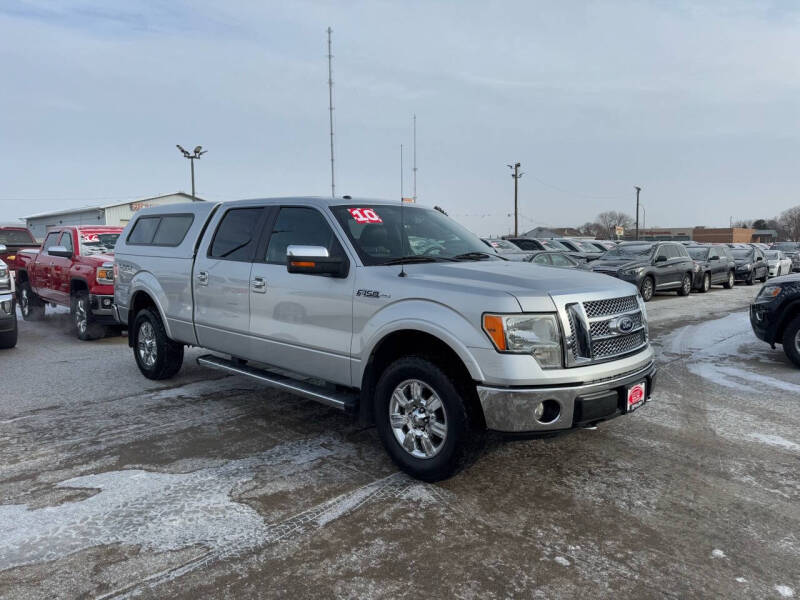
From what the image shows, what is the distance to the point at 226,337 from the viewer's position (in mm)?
5383

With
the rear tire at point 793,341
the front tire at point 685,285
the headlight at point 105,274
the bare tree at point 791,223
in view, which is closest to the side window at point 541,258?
the front tire at point 685,285

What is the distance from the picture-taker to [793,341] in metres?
7.27

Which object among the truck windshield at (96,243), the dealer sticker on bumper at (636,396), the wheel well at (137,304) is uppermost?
the truck windshield at (96,243)

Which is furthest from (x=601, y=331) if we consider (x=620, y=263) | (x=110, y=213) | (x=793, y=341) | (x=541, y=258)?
(x=110, y=213)

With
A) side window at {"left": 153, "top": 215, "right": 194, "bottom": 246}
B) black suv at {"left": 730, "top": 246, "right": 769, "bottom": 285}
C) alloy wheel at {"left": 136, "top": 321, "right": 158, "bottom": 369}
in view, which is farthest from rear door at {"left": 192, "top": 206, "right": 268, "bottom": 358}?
black suv at {"left": 730, "top": 246, "right": 769, "bottom": 285}

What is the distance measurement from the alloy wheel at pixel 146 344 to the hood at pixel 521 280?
369cm

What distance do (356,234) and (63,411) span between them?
333cm

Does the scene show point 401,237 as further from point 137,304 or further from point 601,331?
point 137,304

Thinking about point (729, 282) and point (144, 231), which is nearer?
point (144, 231)

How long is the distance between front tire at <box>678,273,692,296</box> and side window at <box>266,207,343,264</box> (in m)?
14.6

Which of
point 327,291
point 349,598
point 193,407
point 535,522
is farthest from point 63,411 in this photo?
point 535,522

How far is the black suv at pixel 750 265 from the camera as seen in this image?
72.2 feet

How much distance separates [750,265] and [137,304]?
877 inches

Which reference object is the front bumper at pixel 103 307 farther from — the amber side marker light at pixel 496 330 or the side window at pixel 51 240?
the amber side marker light at pixel 496 330
